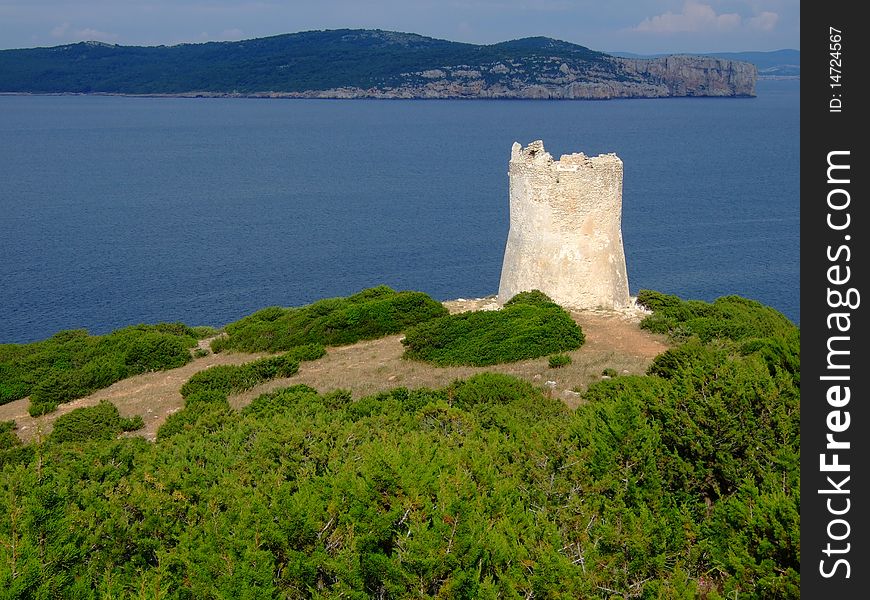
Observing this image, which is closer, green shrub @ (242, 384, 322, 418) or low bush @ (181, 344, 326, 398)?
green shrub @ (242, 384, 322, 418)

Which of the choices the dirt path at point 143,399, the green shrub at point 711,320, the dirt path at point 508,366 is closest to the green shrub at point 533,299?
the dirt path at point 508,366

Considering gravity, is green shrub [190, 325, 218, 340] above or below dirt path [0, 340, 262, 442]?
below

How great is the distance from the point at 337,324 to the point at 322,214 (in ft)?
140

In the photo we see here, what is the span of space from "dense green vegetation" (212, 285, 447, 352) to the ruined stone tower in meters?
3.10

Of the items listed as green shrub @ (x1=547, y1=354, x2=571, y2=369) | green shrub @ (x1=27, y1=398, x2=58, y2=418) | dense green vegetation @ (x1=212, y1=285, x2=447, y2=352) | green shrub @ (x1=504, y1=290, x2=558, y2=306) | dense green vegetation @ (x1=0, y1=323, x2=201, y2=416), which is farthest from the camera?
dense green vegetation @ (x1=212, y1=285, x2=447, y2=352)

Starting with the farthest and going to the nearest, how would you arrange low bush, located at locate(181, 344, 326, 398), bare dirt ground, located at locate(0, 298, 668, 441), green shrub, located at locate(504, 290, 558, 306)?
green shrub, located at locate(504, 290, 558, 306), low bush, located at locate(181, 344, 326, 398), bare dirt ground, located at locate(0, 298, 668, 441)

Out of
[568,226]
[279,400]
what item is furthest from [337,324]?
[279,400]

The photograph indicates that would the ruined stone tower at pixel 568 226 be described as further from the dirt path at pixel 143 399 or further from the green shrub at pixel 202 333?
the green shrub at pixel 202 333

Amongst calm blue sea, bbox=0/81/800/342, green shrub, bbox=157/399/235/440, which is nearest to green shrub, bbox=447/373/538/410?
green shrub, bbox=157/399/235/440

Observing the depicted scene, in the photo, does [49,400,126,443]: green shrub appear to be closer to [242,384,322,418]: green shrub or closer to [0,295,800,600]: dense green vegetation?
[242,384,322,418]: green shrub

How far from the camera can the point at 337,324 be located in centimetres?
2348

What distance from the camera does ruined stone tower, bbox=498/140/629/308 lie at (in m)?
22.2

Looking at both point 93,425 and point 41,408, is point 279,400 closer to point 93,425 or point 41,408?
point 93,425
